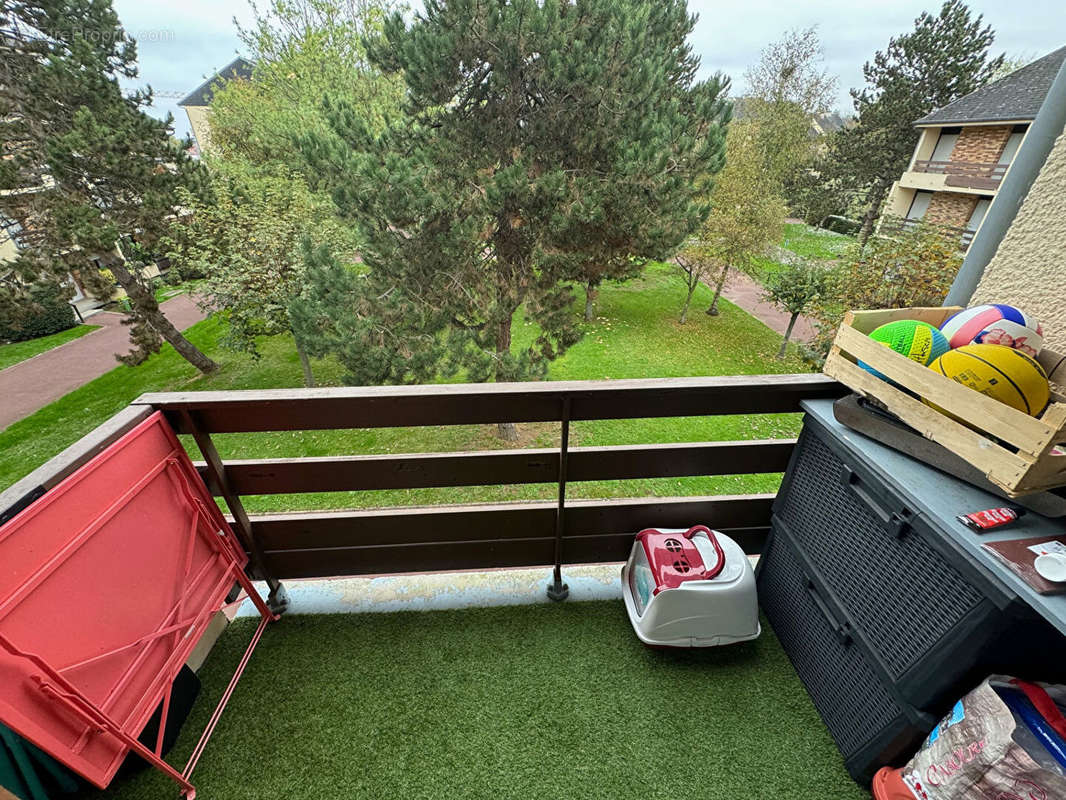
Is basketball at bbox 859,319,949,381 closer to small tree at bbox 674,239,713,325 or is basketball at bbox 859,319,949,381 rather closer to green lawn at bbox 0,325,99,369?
small tree at bbox 674,239,713,325

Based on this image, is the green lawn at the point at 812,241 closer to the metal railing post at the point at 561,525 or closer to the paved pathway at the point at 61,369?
the metal railing post at the point at 561,525

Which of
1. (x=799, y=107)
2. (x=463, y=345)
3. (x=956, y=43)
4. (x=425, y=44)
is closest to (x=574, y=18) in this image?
(x=425, y=44)

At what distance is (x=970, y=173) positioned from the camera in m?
11.1

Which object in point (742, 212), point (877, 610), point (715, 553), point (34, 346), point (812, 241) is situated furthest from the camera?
point (812, 241)

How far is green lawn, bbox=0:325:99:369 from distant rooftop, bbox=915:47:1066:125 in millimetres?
22503

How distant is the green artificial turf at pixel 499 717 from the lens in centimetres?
126

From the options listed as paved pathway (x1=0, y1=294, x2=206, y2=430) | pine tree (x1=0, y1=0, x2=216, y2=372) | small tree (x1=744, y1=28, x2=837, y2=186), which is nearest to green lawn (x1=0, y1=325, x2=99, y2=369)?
paved pathway (x1=0, y1=294, x2=206, y2=430)

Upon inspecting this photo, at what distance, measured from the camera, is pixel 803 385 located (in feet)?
4.52

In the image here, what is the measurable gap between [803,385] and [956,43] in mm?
20001

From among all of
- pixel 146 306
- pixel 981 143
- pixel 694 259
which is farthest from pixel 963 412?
pixel 981 143

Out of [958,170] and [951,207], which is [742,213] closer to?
[958,170]

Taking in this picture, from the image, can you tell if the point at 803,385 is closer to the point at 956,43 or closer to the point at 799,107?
the point at 799,107

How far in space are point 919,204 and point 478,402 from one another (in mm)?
17534

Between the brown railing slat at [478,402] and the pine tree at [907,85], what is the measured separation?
15846mm
